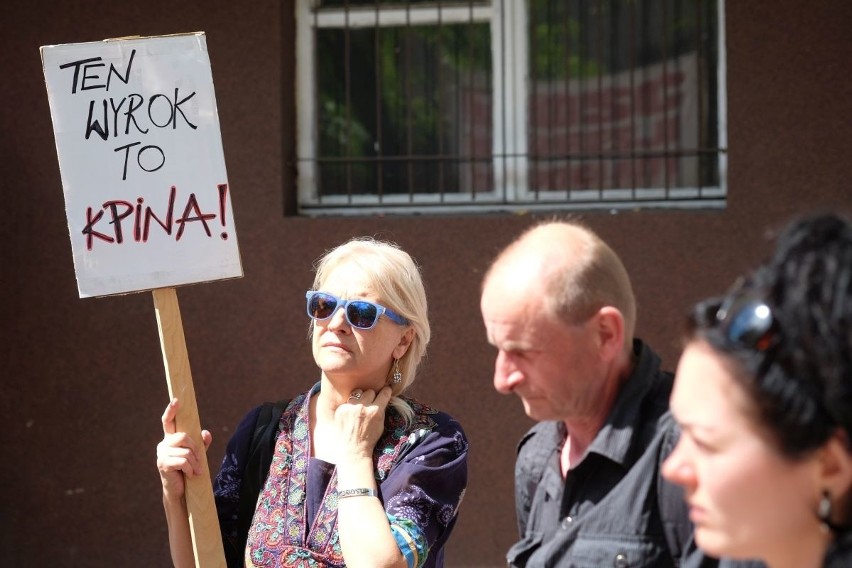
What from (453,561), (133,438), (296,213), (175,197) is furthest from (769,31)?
(133,438)

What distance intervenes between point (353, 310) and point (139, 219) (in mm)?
590

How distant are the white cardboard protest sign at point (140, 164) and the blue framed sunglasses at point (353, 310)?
9.7 inches

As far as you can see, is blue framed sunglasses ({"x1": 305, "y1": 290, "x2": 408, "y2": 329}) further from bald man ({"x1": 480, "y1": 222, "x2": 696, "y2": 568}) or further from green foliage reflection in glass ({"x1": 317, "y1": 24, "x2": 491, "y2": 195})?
green foliage reflection in glass ({"x1": 317, "y1": 24, "x2": 491, "y2": 195})

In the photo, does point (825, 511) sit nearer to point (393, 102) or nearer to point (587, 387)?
point (587, 387)

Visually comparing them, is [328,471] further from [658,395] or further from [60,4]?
[60,4]

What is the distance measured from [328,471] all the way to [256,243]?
243 cm

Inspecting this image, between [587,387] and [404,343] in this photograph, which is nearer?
[587,387]

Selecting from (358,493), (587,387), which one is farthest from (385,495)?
(587,387)

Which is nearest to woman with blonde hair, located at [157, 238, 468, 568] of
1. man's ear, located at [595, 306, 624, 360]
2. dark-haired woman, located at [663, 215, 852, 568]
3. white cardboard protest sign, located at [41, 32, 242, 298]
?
white cardboard protest sign, located at [41, 32, 242, 298]

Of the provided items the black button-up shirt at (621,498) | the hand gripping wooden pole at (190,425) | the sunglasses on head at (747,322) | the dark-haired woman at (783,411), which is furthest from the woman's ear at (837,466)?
the hand gripping wooden pole at (190,425)

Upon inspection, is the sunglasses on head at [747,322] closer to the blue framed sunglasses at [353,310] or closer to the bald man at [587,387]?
the bald man at [587,387]

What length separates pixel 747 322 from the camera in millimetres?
1456

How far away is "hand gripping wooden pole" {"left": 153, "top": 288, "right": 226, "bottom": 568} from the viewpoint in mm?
2713

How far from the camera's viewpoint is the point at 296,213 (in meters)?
5.20
